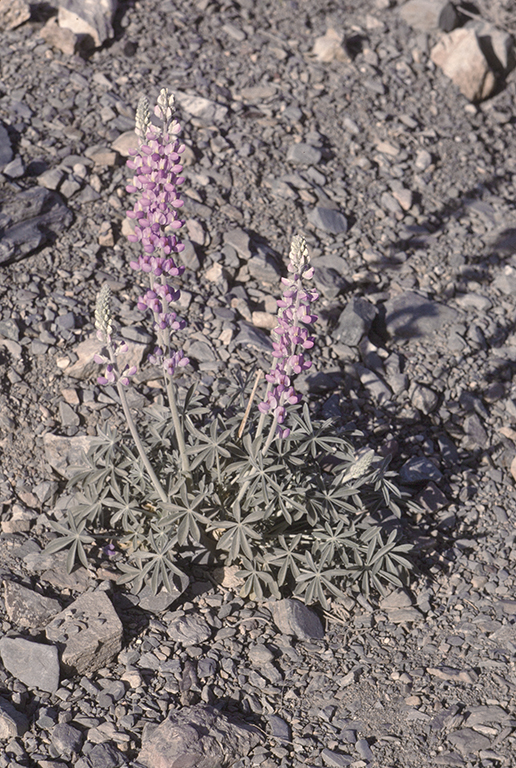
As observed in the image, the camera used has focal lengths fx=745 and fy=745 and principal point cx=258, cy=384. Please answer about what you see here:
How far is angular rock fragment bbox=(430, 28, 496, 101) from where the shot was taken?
25.6 feet

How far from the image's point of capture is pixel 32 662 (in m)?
3.68

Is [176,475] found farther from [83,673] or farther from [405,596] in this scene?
[405,596]

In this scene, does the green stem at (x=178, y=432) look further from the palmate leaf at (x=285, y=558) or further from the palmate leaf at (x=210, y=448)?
the palmate leaf at (x=285, y=558)

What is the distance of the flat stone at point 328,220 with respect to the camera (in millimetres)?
6402

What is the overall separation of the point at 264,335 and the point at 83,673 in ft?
8.99

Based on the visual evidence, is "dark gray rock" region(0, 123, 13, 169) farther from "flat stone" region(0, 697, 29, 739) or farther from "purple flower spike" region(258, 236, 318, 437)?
"flat stone" region(0, 697, 29, 739)

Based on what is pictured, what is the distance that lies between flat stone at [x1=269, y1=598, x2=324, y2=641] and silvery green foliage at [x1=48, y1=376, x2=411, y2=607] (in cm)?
8

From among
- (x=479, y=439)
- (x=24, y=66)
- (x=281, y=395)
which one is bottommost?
(x=479, y=439)

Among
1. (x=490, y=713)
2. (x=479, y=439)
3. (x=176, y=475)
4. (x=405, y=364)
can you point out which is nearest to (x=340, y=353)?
(x=405, y=364)

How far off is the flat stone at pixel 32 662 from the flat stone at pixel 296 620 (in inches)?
46.7

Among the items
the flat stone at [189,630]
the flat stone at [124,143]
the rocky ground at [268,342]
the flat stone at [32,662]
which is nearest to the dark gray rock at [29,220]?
the rocky ground at [268,342]

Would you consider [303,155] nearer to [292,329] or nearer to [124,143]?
[124,143]

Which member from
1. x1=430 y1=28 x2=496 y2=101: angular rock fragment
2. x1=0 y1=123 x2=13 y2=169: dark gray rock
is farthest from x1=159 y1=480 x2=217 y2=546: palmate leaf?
x1=430 y1=28 x2=496 y2=101: angular rock fragment

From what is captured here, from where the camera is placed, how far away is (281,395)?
143 inches
